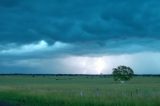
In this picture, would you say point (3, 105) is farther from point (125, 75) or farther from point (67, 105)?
point (125, 75)

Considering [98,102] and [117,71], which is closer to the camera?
[98,102]

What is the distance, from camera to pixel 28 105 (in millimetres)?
34281

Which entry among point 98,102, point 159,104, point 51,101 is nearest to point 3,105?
point 51,101

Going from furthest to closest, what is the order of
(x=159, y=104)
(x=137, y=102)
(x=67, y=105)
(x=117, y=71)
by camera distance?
1. (x=117, y=71)
2. (x=67, y=105)
3. (x=137, y=102)
4. (x=159, y=104)

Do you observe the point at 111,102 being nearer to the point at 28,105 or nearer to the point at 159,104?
the point at 159,104

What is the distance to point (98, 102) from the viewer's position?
111ft

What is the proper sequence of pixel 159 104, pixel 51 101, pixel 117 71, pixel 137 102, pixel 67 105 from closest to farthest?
pixel 159 104
pixel 137 102
pixel 67 105
pixel 51 101
pixel 117 71

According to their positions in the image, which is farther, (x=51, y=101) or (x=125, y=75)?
(x=125, y=75)

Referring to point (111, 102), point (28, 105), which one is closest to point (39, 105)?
point (28, 105)

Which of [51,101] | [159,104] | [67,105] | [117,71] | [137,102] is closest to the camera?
[159,104]

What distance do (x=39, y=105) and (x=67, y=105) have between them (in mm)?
2294

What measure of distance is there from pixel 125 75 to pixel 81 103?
71835mm

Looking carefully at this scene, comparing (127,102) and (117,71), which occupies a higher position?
(117,71)

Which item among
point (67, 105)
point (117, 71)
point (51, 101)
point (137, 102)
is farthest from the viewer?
point (117, 71)
